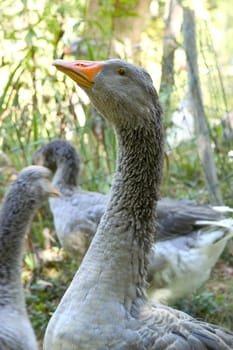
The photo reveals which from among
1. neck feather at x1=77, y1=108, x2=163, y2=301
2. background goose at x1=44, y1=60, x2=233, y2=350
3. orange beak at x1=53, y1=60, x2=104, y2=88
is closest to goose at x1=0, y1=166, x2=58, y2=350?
background goose at x1=44, y1=60, x2=233, y2=350

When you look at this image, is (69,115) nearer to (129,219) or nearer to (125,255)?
(129,219)

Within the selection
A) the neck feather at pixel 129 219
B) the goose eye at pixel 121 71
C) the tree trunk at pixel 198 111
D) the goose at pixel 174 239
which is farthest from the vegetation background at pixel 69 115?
the goose eye at pixel 121 71

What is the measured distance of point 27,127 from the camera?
6824 millimetres

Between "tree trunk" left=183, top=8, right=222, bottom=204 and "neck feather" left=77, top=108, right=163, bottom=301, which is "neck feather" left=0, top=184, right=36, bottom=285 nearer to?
"neck feather" left=77, top=108, right=163, bottom=301

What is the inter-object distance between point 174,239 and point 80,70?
280 centimetres

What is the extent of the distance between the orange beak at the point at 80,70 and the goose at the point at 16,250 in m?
1.59

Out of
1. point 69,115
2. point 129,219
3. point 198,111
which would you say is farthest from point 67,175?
point 129,219

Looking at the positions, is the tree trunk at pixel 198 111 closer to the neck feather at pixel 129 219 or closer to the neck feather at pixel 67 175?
the neck feather at pixel 67 175

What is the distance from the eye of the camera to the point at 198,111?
6570 mm

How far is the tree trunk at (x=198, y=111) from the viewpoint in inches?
247

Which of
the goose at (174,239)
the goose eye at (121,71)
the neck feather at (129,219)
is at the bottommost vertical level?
the goose at (174,239)

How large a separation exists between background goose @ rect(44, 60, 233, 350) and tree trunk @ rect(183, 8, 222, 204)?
9.55 feet

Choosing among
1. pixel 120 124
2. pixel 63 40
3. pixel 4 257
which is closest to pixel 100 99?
pixel 120 124

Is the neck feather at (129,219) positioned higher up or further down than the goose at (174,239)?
higher up
